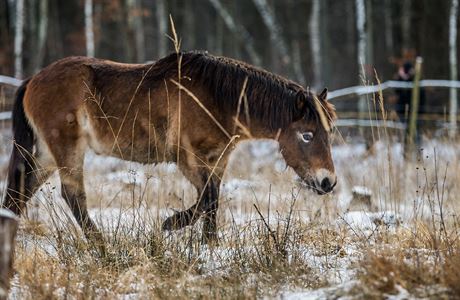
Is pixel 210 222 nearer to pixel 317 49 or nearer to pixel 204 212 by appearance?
pixel 204 212

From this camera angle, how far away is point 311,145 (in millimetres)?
4516

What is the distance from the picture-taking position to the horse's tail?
4895 mm

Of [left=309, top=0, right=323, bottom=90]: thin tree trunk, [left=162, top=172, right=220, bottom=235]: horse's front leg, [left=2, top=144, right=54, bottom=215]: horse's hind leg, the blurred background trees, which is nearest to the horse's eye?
[left=162, top=172, right=220, bottom=235]: horse's front leg

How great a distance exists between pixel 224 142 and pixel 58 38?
69.0 feet

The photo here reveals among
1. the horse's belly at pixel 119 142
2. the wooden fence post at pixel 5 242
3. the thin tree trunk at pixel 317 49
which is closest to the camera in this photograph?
the wooden fence post at pixel 5 242

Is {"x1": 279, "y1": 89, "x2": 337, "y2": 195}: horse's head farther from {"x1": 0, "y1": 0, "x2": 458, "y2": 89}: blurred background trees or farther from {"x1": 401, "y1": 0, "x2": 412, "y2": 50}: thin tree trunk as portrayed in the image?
{"x1": 401, "y1": 0, "x2": 412, "y2": 50}: thin tree trunk

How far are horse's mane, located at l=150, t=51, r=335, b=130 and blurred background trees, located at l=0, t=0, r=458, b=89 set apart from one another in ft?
33.0

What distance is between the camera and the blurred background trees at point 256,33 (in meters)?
17.2

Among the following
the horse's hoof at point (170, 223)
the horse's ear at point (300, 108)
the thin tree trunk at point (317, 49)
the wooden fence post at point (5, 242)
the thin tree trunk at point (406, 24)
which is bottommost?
the wooden fence post at point (5, 242)

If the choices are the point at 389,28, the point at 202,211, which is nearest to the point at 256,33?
the point at 389,28

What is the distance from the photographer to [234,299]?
9.57 feet

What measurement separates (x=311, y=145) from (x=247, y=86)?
752mm

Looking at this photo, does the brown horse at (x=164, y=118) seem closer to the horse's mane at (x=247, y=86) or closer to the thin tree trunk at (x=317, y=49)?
the horse's mane at (x=247, y=86)

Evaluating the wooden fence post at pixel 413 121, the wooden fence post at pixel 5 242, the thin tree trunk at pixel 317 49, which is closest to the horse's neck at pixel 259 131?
the wooden fence post at pixel 5 242
